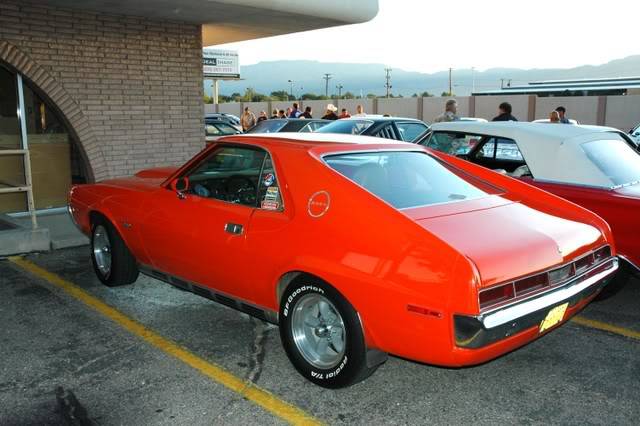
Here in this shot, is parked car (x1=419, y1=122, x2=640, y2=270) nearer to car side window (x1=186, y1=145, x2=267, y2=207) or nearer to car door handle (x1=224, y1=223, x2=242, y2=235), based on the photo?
car side window (x1=186, y1=145, x2=267, y2=207)

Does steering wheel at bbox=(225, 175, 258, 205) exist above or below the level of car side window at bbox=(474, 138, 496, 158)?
below

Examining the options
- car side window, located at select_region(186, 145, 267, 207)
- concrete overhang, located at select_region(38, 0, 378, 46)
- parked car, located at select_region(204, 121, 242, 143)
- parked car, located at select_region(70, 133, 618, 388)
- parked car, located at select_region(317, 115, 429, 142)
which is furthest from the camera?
parked car, located at select_region(204, 121, 242, 143)

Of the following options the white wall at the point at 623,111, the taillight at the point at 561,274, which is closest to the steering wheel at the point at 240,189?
the taillight at the point at 561,274

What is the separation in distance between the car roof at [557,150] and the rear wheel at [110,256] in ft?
12.9

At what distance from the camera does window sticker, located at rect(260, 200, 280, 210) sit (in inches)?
154

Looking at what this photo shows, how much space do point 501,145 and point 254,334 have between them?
11.8 ft

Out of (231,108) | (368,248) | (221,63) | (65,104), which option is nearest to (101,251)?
(368,248)

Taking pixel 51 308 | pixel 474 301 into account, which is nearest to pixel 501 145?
pixel 474 301

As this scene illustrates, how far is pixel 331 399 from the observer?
360 centimetres

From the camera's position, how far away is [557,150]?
568cm

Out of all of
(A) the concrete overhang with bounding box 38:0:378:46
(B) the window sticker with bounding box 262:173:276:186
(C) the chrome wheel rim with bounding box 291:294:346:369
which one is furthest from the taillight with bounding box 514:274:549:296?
(A) the concrete overhang with bounding box 38:0:378:46

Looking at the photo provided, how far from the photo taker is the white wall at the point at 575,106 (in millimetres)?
35094

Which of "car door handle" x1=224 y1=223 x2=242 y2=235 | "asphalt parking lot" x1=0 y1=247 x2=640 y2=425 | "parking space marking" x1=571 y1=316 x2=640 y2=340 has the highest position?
"car door handle" x1=224 y1=223 x2=242 y2=235

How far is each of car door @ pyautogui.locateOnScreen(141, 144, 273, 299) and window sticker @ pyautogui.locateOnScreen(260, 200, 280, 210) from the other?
0.28 ft
